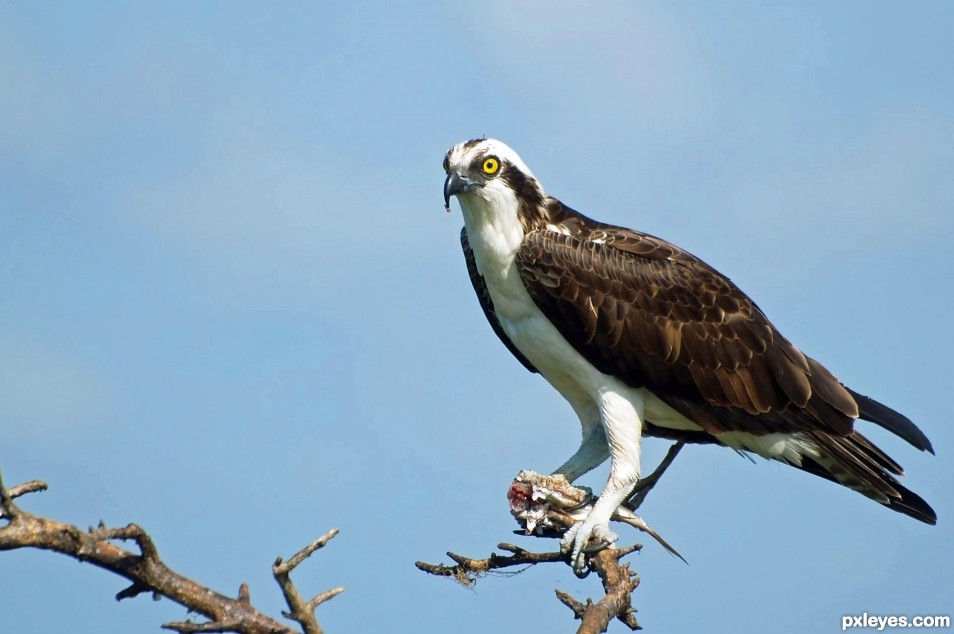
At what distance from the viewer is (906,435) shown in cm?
920

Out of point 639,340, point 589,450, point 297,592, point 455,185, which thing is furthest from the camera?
point 589,450

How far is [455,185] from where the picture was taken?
8.86 m

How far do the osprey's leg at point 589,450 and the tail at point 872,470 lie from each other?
1.54m

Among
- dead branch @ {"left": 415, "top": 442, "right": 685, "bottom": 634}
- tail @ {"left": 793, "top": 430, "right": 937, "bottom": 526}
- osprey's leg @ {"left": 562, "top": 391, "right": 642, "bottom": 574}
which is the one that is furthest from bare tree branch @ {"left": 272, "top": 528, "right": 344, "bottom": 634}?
tail @ {"left": 793, "top": 430, "right": 937, "bottom": 526}

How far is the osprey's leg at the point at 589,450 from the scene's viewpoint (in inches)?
371

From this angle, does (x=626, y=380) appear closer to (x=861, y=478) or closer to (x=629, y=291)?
(x=629, y=291)

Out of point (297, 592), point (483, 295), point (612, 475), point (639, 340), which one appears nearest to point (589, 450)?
point (612, 475)

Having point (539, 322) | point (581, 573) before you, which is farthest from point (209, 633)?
point (539, 322)

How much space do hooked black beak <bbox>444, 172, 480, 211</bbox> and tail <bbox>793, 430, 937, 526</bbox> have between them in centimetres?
314

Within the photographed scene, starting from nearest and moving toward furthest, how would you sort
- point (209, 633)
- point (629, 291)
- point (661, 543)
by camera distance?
point (209, 633)
point (661, 543)
point (629, 291)

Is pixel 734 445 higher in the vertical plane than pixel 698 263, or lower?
lower

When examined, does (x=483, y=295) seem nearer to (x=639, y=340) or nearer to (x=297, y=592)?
(x=639, y=340)

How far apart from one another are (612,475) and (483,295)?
70.9 inches

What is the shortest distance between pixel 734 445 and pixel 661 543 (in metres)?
1.72
